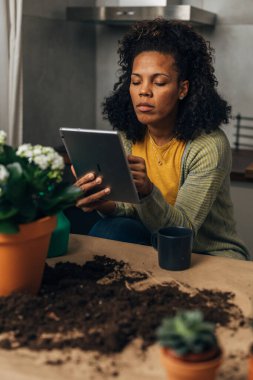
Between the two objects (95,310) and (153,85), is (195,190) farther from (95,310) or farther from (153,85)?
(95,310)

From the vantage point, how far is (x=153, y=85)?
175 cm

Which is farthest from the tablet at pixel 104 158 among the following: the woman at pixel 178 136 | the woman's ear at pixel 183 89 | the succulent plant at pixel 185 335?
the succulent plant at pixel 185 335

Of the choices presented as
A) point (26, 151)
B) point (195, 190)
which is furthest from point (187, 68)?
point (26, 151)

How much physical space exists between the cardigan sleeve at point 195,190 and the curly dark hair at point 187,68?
6cm

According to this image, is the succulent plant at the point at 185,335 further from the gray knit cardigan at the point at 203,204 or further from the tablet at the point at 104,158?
the gray knit cardigan at the point at 203,204

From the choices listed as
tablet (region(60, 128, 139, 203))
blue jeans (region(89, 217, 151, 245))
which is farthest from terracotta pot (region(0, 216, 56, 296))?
blue jeans (region(89, 217, 151, 245))

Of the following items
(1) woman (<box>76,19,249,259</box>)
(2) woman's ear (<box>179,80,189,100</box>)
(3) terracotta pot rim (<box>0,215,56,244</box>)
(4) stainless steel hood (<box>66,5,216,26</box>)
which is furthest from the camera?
(4) stainless steel hood (<box>66,5,216,26</box>)

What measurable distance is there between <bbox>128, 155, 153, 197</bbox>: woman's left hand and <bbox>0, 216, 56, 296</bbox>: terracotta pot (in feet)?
1.29

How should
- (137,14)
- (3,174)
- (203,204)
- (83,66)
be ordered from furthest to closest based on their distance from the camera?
(83,66)
(137,14)
(203,204)
(3,174)

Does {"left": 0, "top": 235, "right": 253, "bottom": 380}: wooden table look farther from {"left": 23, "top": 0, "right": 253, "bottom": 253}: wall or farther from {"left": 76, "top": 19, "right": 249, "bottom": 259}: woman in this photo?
{"left": 23, "top": 0, "right": 253, "bottom": 253}: wall

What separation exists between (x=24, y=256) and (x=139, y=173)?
46cm

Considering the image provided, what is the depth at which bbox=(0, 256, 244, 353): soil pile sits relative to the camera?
3.29 feet

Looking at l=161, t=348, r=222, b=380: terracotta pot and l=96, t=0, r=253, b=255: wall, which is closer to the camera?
l=161, t=348, r=222, b=380: terracotta pot

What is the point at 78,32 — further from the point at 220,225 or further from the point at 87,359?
the point at 87,359
